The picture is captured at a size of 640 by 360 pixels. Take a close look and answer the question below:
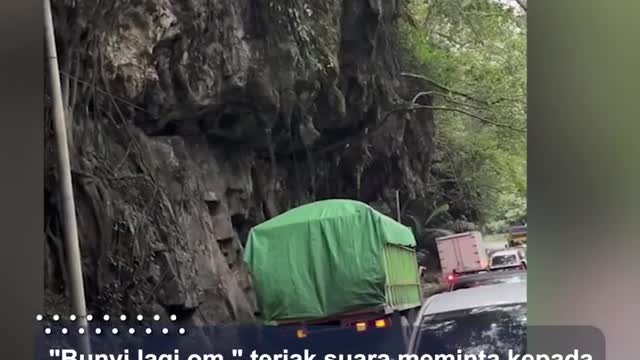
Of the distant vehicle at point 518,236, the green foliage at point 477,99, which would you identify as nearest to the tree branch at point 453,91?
the green foliage at point 477,99

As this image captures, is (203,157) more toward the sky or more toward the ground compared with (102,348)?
more toward the sky

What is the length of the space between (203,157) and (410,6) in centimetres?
67

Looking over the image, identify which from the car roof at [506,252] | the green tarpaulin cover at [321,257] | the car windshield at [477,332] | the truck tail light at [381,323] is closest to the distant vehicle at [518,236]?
the car roof at [506,252]

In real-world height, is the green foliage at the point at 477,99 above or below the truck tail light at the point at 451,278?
above

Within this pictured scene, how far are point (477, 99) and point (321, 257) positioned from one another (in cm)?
57

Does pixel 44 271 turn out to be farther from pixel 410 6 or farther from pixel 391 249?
pixel 410 6

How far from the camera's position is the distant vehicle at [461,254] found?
63.6 inches

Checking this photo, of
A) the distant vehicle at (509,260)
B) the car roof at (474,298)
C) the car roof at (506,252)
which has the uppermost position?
the car roof at (506,252)

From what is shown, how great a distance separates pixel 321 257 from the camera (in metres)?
1.67

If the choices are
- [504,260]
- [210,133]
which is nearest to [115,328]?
[210,133]

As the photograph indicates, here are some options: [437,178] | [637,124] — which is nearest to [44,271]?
[437,178]

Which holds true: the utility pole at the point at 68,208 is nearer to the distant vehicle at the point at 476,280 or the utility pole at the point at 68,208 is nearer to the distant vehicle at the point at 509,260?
the distant vehicle at the point at 476,280

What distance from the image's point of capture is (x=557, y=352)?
1715 mm

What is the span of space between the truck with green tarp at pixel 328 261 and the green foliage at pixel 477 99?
0.19 metres
